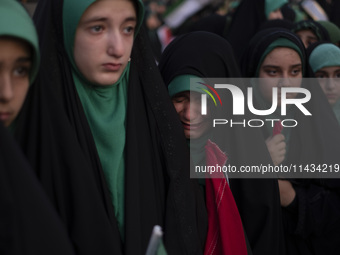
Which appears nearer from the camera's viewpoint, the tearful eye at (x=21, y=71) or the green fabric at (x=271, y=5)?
the tearful eye at (x=21, y=71)

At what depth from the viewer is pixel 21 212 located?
50.7 inches

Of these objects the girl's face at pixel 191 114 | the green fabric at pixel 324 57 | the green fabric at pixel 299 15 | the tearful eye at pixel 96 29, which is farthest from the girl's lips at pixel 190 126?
the green fabric at pixel 299 15

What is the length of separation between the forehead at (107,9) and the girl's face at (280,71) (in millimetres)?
1194

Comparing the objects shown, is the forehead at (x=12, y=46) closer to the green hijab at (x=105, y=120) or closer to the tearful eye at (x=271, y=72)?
the green hijab at (x=105, y=120)

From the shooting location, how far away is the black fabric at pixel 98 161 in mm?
1560

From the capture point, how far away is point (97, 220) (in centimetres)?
160

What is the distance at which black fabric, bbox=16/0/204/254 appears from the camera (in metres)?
1.56

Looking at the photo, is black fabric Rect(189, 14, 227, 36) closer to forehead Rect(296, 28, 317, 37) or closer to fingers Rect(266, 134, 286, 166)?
forehead Rect(296, 28, 317, 37)

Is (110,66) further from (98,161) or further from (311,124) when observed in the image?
(311,124)

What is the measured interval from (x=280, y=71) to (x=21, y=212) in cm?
186

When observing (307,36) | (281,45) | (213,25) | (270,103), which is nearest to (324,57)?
(281,45)

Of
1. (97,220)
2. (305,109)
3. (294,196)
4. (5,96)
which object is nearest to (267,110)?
(305,109)

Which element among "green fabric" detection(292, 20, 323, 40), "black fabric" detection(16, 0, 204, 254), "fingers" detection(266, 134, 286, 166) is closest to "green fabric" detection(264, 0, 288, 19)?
"green fabric" detection(292, 20, 323, 40)

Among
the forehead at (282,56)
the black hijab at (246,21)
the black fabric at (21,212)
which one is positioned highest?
the black hijab at (246,21)
